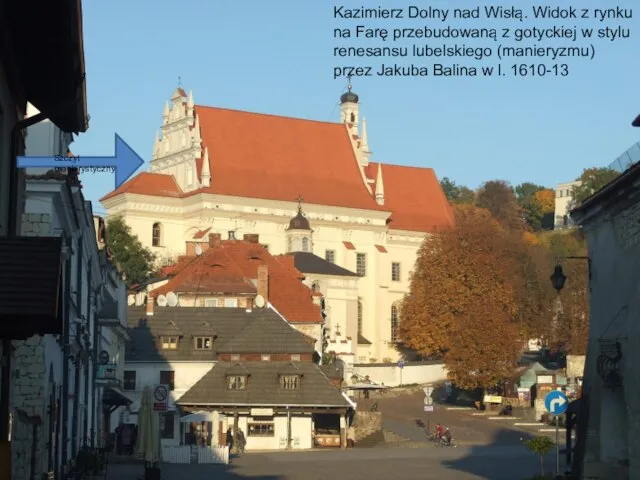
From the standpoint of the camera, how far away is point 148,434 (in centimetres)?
3447

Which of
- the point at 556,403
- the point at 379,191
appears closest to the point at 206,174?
the point at 379,191

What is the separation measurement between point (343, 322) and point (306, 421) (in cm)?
5013

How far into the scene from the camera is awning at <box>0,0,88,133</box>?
30.1 ft

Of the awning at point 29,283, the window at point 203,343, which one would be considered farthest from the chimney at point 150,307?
the awning at point 29,283

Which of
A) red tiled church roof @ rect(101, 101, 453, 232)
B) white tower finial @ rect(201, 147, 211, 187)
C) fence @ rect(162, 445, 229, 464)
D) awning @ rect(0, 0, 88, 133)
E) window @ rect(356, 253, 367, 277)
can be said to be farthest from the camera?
window @ rect(356, 253, 367, 277)

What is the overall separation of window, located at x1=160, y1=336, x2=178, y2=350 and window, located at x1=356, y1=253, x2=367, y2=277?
5723 cm

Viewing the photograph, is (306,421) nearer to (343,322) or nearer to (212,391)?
(212,391)

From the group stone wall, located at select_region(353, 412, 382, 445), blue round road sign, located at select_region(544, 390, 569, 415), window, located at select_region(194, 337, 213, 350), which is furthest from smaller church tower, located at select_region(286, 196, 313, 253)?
blue round road sign, located at select_region(544, 390, 569, 415)

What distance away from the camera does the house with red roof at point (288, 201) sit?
11262 centimetres

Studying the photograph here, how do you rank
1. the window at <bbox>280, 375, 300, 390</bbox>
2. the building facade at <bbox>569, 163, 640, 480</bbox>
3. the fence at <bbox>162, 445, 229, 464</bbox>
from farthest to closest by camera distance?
the window at <bbox>280, 375, 300, 390</bbox> < the fence at <bbox>162, 445, 229, 464</bbox> < the building facade at <bbox>569, 163, 640, 480</bbox>

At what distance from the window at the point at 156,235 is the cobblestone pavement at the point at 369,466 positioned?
205 feet

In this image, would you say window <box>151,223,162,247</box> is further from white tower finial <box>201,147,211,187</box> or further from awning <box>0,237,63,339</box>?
awning <box>0,237,63,339</box>

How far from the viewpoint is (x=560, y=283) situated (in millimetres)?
22719

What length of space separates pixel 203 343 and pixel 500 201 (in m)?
106
